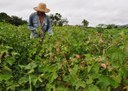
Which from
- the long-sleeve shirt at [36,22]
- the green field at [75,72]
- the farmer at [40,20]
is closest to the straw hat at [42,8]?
the farmer at [40,20]

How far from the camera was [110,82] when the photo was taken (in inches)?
138

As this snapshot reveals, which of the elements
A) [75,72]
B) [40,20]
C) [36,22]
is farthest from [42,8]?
[75,72]

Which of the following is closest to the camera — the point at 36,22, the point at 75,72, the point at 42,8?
the point at 75,72

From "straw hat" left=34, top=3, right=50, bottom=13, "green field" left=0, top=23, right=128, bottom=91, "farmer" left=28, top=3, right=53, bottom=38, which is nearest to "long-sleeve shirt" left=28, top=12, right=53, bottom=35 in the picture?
"farmer" left=28, top=3, right=53, bottom=38

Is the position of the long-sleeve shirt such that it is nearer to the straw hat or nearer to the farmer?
the farmer

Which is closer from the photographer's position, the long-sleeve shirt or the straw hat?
the long-sleeve shirt

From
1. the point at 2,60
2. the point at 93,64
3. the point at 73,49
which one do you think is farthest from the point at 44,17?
the point at 93,64

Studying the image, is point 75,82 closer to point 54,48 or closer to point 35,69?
point 35,69

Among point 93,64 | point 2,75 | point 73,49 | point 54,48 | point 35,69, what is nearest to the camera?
point 93,64

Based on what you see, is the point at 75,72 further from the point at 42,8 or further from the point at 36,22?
the point at 42,8

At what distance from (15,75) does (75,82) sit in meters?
1.02

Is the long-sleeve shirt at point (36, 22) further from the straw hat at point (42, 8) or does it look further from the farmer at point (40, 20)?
the straw hat at point (42, 8)

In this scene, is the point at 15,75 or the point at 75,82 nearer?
the point at 75,82

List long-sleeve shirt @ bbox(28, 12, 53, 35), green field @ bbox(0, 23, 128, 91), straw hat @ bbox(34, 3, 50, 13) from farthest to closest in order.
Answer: straw hat @ bbox(34, 3, 50, 13) → long-sleeve shirt @ bbox(28, 12, 53, 35) → green field @ bbox(0, 23, 128, 91)
